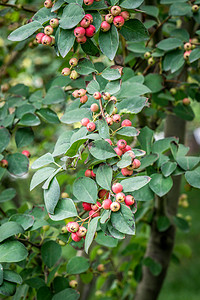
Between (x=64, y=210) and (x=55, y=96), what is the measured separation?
1.28ft

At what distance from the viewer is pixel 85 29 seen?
55 cm

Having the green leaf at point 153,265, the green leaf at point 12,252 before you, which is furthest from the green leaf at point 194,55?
the green leaf at point 153,265

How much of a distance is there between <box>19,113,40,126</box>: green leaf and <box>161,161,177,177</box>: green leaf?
1.05 feet

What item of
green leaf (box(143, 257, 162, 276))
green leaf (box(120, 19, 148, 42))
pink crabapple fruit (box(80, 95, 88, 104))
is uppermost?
green leaf (box(120, 19, 148, 42))

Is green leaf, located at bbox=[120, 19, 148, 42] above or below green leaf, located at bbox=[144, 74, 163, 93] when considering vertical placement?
above

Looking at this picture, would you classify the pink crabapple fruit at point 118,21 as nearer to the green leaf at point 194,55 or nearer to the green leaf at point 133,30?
the green leaf at point 133,30

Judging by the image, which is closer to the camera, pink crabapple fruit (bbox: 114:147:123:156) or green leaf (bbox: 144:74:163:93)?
pink crabapple fruit (bbox: 114:147:123:156)

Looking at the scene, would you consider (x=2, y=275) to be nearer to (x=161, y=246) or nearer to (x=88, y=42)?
(x=88, y=42)

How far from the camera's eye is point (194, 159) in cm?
69

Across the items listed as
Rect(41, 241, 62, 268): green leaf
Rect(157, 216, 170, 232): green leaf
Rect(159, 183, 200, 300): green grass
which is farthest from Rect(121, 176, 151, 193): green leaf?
Rect(159, 183, 200, 300): green grass

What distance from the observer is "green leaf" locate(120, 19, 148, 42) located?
624 millimetres

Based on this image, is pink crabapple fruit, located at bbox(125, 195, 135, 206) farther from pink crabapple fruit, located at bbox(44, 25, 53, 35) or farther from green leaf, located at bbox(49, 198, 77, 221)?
pink crabapple fruit, located at bbox(44, 25, 53, 35)

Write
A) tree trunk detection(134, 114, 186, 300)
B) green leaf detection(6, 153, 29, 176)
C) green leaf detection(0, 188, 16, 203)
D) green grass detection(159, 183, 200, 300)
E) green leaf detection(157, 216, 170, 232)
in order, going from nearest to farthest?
green leaf detection(6, 153, 29, 176) < green leaf detection(0, 188, 16, 203) < green leaf detection(157, 216, 170, 232) < tree trunk detection(134, 114, 186, 300) < green grass detection(159, 183, 200, 300)

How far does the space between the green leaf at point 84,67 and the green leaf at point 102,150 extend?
0.53 feet
